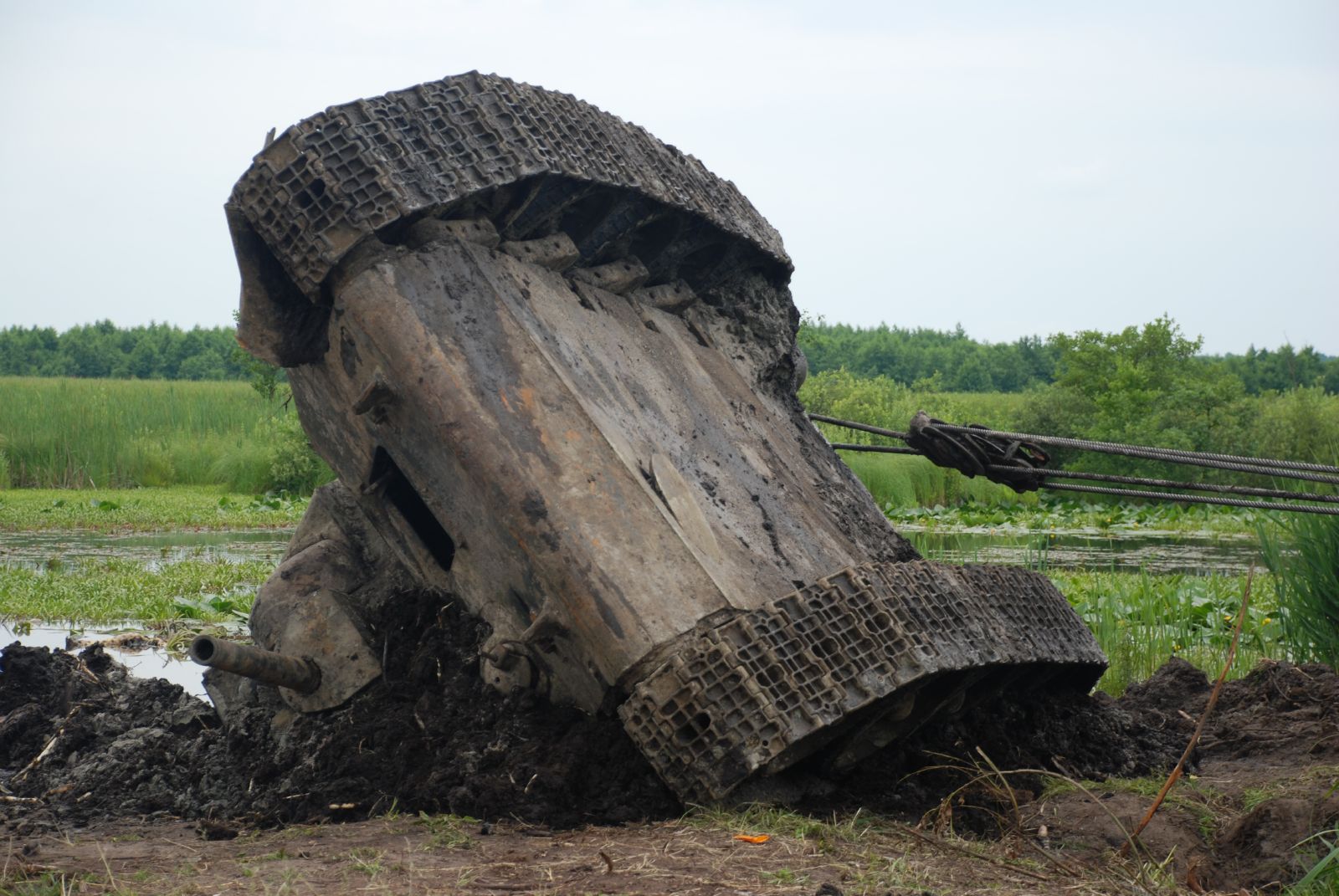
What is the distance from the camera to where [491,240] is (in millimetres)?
4129

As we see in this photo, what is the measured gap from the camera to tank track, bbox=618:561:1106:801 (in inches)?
129

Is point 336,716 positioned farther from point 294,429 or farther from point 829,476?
point 294,429

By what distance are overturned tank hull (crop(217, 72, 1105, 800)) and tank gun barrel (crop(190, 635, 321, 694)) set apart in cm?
2

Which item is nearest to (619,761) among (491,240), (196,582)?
(491,240)

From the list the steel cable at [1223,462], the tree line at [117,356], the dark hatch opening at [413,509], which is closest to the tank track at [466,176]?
the dark hatch opening at [413,509]

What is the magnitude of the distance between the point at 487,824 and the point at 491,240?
5.92 ft

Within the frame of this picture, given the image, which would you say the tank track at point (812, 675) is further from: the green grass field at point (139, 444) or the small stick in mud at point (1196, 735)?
the green grass field at point (139, 444)

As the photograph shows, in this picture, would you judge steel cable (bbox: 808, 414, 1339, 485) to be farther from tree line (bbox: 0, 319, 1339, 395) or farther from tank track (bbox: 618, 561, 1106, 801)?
tree line (bbox: 0, 319, 1339, 395)

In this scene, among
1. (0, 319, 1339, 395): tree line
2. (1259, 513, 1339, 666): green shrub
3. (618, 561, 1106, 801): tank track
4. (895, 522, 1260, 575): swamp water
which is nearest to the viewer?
(618, 561, 1106, 801): tank track

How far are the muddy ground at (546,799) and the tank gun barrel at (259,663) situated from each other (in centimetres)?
16

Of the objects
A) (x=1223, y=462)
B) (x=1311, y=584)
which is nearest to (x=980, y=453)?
(x=1223, y=462)

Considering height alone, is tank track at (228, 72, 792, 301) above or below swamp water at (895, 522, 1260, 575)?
above

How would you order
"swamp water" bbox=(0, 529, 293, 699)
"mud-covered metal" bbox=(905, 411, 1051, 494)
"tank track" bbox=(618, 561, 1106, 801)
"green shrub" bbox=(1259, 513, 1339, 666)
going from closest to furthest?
"tank track" bbox=(618, 561, 1106, 801) → "mud-covered metal" bbox=(905, 411, 1051, 494) → "green shrub" bbox=(1259, 513, 1339, 666) → "swamp water" bbox=(0, 529, 293, 699)

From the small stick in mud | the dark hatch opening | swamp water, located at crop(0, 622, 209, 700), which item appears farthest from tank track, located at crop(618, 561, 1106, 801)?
swamp water, located at crop(0, 622, 209, 700)
